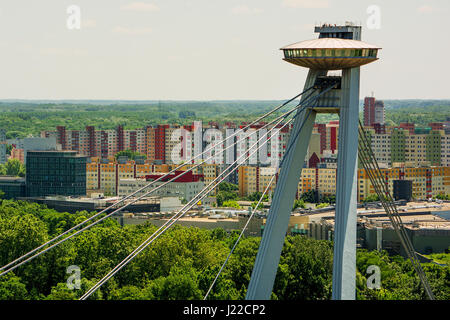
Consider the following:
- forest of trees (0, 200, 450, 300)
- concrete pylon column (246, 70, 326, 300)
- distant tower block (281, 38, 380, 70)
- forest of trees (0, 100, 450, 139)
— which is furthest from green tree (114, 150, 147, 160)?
distant tower block (281, 38, 380, 70)

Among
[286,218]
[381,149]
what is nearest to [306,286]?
[286,218]

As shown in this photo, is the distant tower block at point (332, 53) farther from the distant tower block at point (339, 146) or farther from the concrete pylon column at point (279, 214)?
Result: the concrete pylon column at point (279, 214)

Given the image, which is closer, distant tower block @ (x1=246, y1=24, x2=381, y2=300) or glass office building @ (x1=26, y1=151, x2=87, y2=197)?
distant tower block @ (x1=246, y1=24, x2=381, y2=300)

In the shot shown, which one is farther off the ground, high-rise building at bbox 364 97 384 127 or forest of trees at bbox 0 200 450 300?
high-rise building at bbox 364 97 384 127

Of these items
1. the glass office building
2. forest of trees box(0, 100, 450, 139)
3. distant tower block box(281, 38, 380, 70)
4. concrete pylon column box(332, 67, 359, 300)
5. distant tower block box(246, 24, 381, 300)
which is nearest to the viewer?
concrete pylon column box(332, 67, 359, 300)

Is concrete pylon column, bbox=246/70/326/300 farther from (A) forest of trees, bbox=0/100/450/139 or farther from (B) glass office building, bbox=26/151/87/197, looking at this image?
(A) forest of trees, bbox=0/100/450/139

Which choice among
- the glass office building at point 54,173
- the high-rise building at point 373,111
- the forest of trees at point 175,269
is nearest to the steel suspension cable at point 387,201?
the forest of trees at point 175,269
